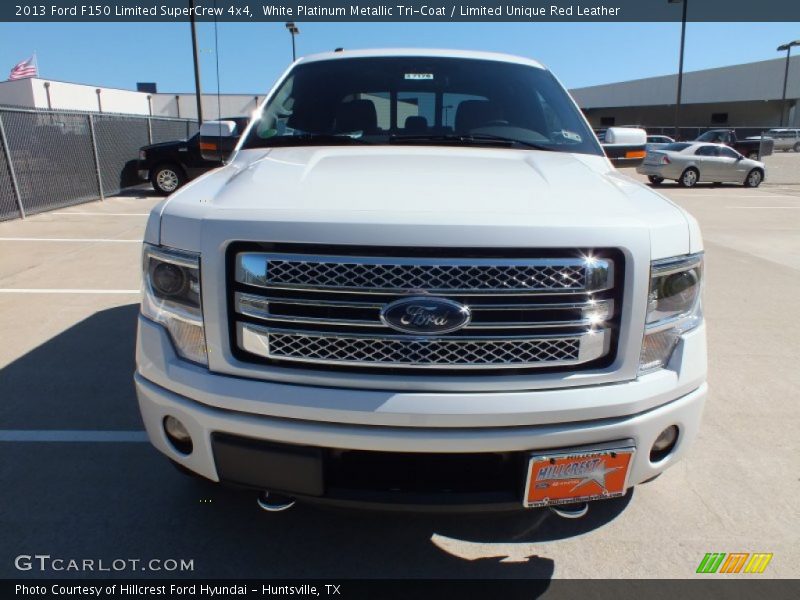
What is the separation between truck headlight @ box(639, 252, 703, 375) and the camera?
186 centimetres

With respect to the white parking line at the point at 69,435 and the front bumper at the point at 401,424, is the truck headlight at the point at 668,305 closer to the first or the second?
the front bumper at the point at 401,424

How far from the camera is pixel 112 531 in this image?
2342 mm

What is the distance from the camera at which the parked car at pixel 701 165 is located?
18.7 metres

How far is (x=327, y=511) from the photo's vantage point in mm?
2168

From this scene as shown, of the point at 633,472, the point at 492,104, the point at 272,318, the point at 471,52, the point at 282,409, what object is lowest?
the point at 633,472

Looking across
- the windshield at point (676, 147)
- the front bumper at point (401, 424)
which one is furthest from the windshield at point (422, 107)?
the windshield at point (676, 147)

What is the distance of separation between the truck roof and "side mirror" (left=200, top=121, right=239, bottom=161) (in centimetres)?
70

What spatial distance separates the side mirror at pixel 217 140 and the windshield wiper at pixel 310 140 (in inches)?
19.1

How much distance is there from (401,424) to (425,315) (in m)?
0.34

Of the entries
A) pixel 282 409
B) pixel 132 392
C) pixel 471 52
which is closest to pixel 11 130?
pixel 132 392

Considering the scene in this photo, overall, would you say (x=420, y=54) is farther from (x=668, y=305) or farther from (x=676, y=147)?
(x=676, y=147)

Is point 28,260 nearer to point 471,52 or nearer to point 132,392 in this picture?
point 132,392
